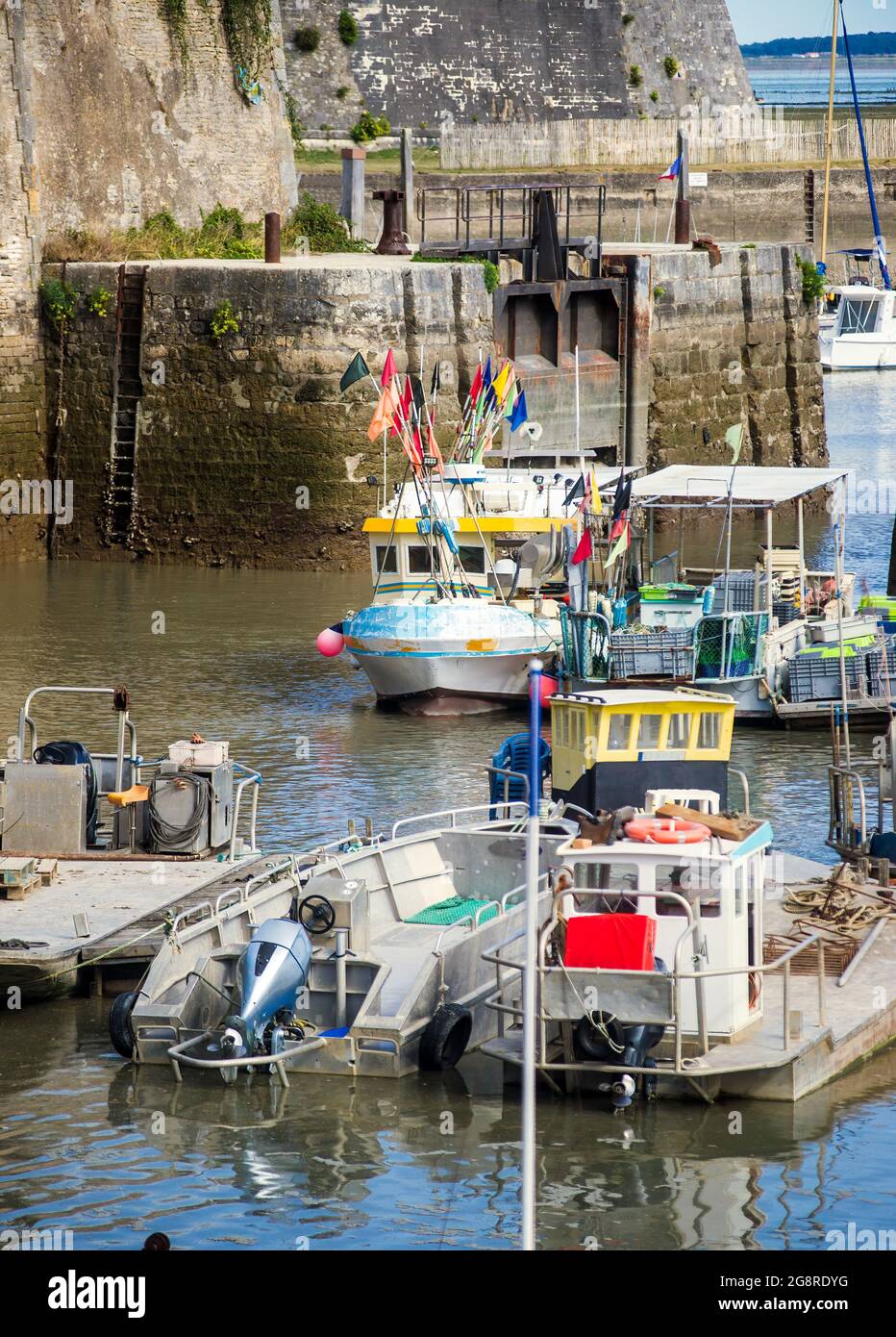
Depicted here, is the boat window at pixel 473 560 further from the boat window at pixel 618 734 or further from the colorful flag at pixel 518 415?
the boat window at pixel 618 734

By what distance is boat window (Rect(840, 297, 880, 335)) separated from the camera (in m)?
66.7

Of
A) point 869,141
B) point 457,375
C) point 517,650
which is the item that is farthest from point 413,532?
point 869,141

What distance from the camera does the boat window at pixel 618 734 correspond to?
16641 mm

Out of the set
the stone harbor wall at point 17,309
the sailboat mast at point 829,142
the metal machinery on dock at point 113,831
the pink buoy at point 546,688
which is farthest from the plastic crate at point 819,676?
the sailboat mast at point 829,142

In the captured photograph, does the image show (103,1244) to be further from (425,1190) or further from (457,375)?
(457,375)

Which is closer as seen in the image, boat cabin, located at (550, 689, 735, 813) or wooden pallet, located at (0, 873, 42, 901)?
wooden pallet, located at (0, 873, 42, 901)

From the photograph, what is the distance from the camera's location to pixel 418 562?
25.8m

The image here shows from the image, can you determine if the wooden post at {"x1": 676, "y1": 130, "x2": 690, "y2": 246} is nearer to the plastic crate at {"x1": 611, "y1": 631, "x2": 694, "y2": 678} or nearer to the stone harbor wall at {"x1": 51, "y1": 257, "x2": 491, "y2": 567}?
the stone harbor wall at {"x1": 51, "y1": 257, "x2": 491, "y2": 567}

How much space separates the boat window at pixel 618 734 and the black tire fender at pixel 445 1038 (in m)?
3.75

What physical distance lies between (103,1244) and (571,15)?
5973cm

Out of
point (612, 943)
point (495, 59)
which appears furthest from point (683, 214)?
point (612, 943)

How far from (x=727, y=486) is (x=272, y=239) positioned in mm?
9722

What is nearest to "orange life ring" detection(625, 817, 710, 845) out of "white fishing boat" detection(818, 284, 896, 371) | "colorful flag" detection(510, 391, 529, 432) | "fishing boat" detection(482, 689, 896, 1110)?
"fishing boat" detection(482, 689, 896, 1110)

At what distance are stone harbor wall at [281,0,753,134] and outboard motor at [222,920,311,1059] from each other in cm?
5174
